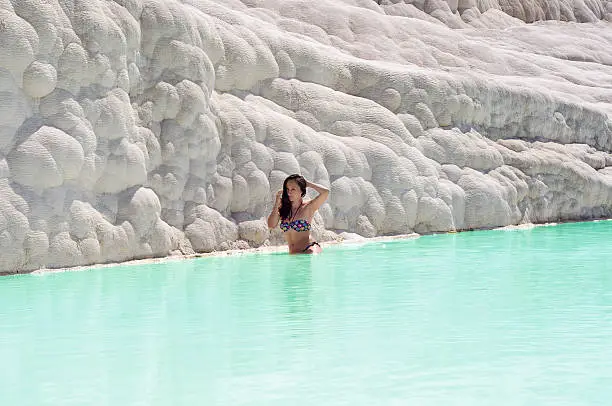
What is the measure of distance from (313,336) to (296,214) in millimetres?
5736

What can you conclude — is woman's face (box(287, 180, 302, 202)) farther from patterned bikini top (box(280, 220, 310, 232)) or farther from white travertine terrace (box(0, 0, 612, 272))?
white travertine terrace (box(0, 0, 612, 272))

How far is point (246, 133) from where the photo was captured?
484 inches

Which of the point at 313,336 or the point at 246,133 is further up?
the point at 246,133

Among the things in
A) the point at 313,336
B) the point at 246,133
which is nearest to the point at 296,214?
the point at 246,133

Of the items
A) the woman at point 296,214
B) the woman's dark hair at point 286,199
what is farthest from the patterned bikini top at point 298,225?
the woman's dark hair at point 286,199

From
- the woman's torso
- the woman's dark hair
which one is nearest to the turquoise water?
the woman's torso

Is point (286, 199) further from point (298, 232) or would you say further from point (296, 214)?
point (298, 232)

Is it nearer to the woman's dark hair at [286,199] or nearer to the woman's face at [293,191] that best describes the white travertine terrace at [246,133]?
the woman's dark hair at [286,199]

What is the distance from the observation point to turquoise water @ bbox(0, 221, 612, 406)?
430 cm

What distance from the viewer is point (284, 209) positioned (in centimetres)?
1129

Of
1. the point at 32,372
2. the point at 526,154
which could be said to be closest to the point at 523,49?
the point at 526,154

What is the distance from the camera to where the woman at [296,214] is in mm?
11102

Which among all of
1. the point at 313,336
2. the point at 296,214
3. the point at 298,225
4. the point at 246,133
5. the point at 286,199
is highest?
the point at 246,133

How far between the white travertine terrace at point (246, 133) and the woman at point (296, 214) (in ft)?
2.64
